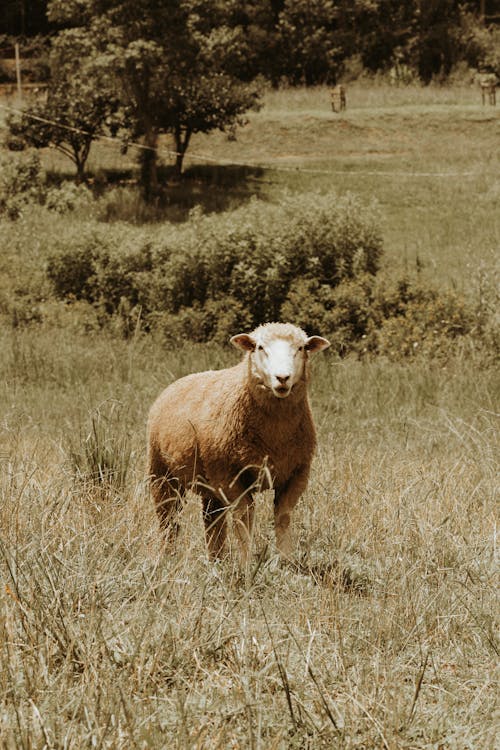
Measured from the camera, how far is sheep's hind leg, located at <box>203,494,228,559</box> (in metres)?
4.09

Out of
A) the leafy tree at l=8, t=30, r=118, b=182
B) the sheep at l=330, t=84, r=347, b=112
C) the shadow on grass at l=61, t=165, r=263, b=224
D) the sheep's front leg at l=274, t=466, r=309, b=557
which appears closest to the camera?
the sheep's front leg at l=274, t=466, r=309, b=557

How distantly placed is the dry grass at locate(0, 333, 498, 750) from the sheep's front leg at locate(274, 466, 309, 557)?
0.25 ft

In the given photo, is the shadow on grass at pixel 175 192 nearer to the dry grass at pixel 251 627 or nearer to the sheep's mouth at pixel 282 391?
the dry grass at pixel 251 627

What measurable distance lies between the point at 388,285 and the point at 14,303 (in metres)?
6.82

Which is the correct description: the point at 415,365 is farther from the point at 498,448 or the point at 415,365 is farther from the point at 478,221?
the point at 478,221

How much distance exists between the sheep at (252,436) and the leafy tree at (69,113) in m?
22.3

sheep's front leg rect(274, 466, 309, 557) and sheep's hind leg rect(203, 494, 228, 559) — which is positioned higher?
sheep's front leg rect(274, 466, 309, 557)

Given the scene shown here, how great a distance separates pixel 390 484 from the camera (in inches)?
208

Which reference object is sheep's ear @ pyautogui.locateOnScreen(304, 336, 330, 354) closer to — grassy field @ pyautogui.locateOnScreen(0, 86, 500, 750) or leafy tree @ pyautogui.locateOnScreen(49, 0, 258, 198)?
grassy field @ pyautogui.locateOnScreen(0, 86, 500, 750)

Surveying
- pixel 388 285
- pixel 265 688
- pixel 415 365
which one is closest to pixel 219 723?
pixel 265 688

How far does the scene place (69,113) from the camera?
86.4 ft

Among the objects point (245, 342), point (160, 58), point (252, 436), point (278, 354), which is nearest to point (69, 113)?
point (160, 58)

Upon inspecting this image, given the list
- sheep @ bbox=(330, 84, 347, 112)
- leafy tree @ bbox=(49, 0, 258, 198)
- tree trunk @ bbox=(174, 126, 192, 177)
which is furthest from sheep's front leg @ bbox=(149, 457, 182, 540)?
sheep @ bbox=(330, 84, 347, 112)

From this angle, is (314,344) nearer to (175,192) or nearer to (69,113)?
(175,192)
